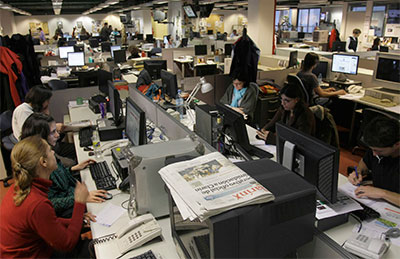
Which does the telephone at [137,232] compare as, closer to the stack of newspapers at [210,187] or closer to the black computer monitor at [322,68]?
the stack of newspapers at [210,187]

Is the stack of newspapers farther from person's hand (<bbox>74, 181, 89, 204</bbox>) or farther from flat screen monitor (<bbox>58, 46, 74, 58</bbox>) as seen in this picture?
flat screen monitor (<bbox>58, 46, 74, 58</bbox>)

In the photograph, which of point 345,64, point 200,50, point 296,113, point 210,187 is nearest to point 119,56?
point 200,50

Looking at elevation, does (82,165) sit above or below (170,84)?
below

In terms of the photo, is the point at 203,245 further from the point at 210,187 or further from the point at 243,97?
the point at 243,97

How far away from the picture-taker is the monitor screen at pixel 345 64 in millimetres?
5207

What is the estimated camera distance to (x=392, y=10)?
11594 millimetres

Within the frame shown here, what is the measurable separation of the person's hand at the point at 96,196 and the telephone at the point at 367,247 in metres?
1.46

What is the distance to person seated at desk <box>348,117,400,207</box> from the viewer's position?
1.90 metres

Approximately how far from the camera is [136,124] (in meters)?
2.38

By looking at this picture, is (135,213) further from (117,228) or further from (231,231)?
(231,231)

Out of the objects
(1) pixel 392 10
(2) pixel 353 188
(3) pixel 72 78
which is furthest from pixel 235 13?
(2) pixel 353 188

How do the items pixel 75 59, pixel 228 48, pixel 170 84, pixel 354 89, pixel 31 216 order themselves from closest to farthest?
pixel 31 216 → pixel 170 84 → pixel 354 89 → pixel 75 59 → pixel 228 48

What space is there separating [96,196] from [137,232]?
590 mm

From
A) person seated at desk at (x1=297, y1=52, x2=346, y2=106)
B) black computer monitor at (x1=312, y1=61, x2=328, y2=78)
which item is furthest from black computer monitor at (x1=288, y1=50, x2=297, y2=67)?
person seated at desk at (x1=297, y1=52, x2=346, y2=106)
